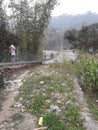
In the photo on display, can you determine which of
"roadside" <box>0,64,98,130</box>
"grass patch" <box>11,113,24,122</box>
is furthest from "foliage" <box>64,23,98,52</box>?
"grass patch" <box>11,113,24,122</box>

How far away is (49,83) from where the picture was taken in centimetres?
1228

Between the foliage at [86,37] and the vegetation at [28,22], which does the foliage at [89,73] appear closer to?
the vegetation at [28,22]

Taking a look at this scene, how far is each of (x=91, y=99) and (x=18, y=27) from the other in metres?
18.9

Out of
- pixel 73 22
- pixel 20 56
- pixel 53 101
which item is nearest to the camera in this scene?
pixel 53 101

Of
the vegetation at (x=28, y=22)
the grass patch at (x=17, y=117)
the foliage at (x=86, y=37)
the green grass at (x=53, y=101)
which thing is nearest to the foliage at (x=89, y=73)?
the green grass at (x=53, y=101)

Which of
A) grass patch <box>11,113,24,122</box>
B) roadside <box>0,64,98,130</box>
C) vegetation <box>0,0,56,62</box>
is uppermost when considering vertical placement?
vegetation <box>0,0,56,62</box>

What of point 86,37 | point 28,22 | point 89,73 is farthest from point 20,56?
point 86,37

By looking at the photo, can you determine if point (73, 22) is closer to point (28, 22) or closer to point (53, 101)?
point (28, 22)

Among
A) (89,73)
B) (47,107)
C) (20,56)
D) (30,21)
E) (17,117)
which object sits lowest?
(17,117)

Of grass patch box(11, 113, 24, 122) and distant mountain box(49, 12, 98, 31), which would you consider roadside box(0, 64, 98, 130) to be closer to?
grass patch box(11, 113, 24, 122)

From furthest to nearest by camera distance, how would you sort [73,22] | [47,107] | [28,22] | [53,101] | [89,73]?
1. [73,22]
2. [28,22]
3. [89,73]
4. [53,101]
5. [47,107]

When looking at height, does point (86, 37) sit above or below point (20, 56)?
above

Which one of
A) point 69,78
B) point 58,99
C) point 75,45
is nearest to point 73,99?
point 58,99

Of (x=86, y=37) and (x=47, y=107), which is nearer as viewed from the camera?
(x=47, y=107)
